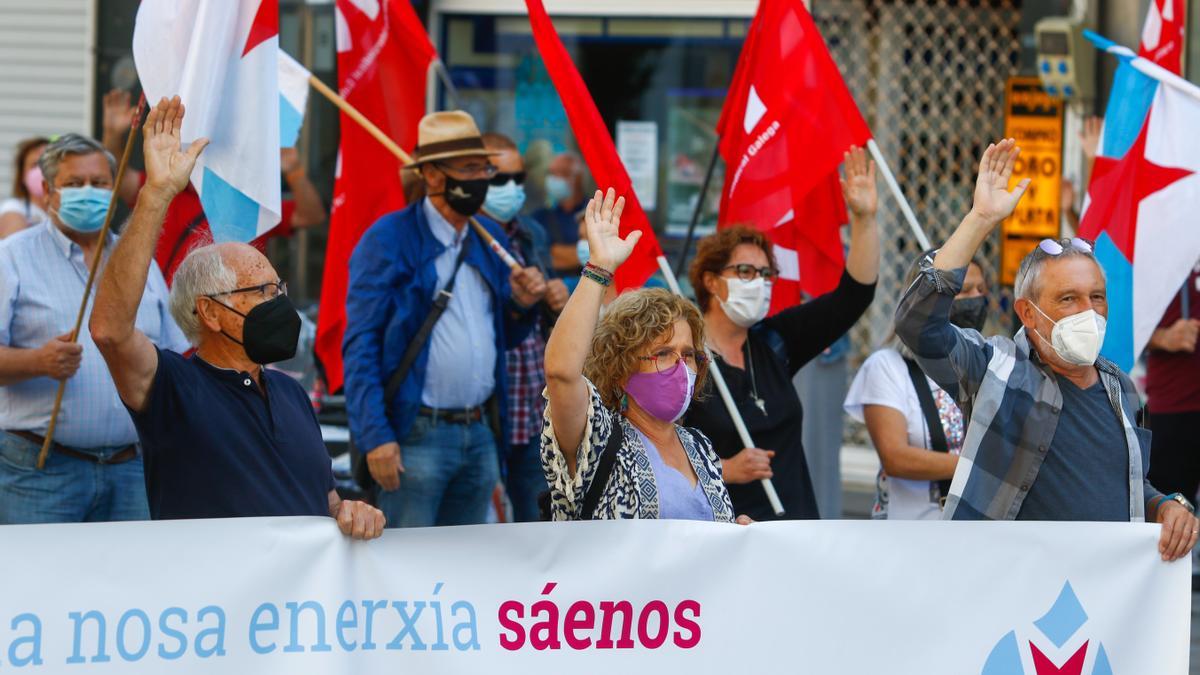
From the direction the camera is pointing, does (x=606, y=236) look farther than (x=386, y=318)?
No

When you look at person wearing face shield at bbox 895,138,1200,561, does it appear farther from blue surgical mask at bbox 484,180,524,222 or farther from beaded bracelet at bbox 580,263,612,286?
blue surgical mask at bbox 484,180,524,222

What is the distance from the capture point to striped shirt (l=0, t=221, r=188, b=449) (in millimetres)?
5324

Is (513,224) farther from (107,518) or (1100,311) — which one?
(1100,311)

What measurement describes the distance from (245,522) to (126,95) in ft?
11.4

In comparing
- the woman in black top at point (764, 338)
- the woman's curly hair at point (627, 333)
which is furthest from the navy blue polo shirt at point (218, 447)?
the woman in black top at point (764, 338)

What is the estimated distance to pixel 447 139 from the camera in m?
6.30

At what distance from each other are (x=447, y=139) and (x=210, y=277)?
2.23 meters

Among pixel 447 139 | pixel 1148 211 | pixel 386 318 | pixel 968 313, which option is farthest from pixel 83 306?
pixel 1148 211

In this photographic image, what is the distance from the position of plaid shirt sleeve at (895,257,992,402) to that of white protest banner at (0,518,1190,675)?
0.38m

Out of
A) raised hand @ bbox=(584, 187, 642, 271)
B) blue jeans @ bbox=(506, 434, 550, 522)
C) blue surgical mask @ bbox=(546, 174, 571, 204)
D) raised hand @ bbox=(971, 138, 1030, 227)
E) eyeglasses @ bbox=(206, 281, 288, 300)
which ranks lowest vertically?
blue jeans @ bbox=(506, 434, 550, 522)

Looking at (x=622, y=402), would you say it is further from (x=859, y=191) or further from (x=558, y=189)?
(x=558, y=189)

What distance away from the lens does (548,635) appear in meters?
4.02

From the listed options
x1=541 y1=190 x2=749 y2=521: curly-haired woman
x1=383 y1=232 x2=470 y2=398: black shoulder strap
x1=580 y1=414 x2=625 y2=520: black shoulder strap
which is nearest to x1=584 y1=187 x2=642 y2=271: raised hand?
x1=541 y1=190 x2=749 y2=521: curly-haired woman

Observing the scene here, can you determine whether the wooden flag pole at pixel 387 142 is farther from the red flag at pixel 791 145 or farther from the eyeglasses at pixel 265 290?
the eyeglasses at pixel 265 290
